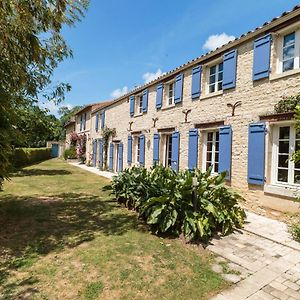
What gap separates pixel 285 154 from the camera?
7105 mm

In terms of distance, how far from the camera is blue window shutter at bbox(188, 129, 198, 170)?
10081 millimetres

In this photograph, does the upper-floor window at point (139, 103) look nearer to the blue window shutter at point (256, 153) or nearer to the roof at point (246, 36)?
the roof at point (246, 36)

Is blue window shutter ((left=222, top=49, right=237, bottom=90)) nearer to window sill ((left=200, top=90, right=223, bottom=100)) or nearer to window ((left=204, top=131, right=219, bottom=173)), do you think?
window sill ((left=200, top=90, right=223, bottom=100))

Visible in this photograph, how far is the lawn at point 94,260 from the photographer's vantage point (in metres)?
3.69

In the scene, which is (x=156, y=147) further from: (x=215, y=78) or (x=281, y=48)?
(x=281, y=48)

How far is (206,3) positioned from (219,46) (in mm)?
A: 1428

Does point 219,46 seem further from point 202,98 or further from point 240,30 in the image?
point 202,98

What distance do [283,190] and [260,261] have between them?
284cm

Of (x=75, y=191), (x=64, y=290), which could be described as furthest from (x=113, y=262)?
(x=75, y=191)

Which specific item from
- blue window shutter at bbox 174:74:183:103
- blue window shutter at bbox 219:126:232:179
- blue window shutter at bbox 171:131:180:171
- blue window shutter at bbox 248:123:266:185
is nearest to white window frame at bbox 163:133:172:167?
blue window shutter at bbox 171:131:180:171

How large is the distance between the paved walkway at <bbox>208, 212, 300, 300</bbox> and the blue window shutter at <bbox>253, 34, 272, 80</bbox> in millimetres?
4215

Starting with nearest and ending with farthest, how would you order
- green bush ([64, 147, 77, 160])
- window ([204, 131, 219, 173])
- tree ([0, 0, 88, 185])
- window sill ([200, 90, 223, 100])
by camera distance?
tree ([0, 0, 88, 185]) → window sill ([200, 90, 223, 100]) → window ([204, 131, 219, 173]) → green bush ([64, 147, 77, 160])

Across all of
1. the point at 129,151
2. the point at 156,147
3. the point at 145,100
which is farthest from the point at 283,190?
the point at 129,151

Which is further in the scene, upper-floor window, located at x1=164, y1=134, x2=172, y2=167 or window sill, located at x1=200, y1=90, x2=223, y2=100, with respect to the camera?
upper-floor window, located at x1=164, y1=134, x2=172, y2=167
